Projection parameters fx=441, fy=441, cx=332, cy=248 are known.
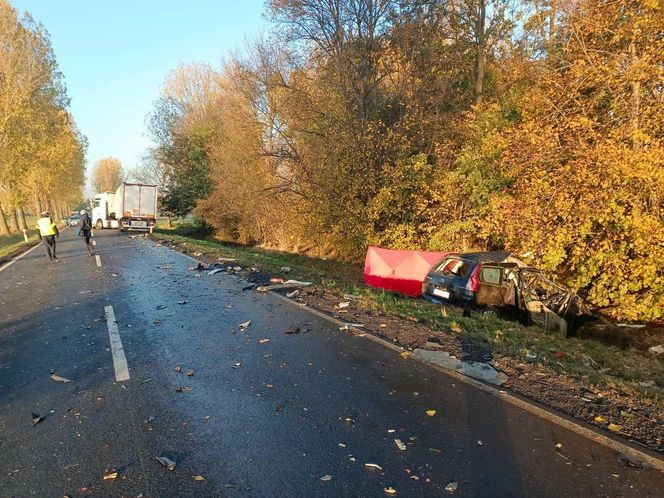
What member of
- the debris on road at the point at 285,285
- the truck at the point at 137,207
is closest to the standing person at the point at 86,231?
the debris on road at the point at 285,285

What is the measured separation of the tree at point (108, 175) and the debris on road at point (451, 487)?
9508cm

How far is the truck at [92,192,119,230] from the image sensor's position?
39000mm

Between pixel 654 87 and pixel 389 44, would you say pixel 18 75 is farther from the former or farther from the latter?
pixel 654 87

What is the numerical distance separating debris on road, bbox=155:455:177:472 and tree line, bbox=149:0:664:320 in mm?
10407

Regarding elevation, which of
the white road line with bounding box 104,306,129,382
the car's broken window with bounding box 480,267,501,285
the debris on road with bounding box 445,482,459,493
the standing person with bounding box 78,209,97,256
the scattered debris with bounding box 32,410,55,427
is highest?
the standing person with bounding box 78,209,97,256

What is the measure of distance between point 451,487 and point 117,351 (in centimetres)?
476

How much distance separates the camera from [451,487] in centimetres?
307

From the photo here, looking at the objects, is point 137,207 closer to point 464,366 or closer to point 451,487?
point 464,366

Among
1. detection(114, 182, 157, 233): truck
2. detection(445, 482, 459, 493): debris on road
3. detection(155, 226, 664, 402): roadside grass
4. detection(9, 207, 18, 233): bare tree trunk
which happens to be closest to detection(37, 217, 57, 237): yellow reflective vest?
detection(155, 226, 664, 402): roadside grass

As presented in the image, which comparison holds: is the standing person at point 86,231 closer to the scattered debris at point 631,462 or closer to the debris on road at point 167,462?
the debris on road at point 167,462

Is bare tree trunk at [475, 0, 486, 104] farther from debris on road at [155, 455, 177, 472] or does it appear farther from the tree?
the tree

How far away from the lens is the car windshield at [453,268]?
1045 cm

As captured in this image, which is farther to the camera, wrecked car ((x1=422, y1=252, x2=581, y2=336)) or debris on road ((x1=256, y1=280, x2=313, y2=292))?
debris on road ((x1=256, y1=280, x2=313, y2=292))

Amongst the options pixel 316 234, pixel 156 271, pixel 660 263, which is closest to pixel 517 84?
pixel 660 263
